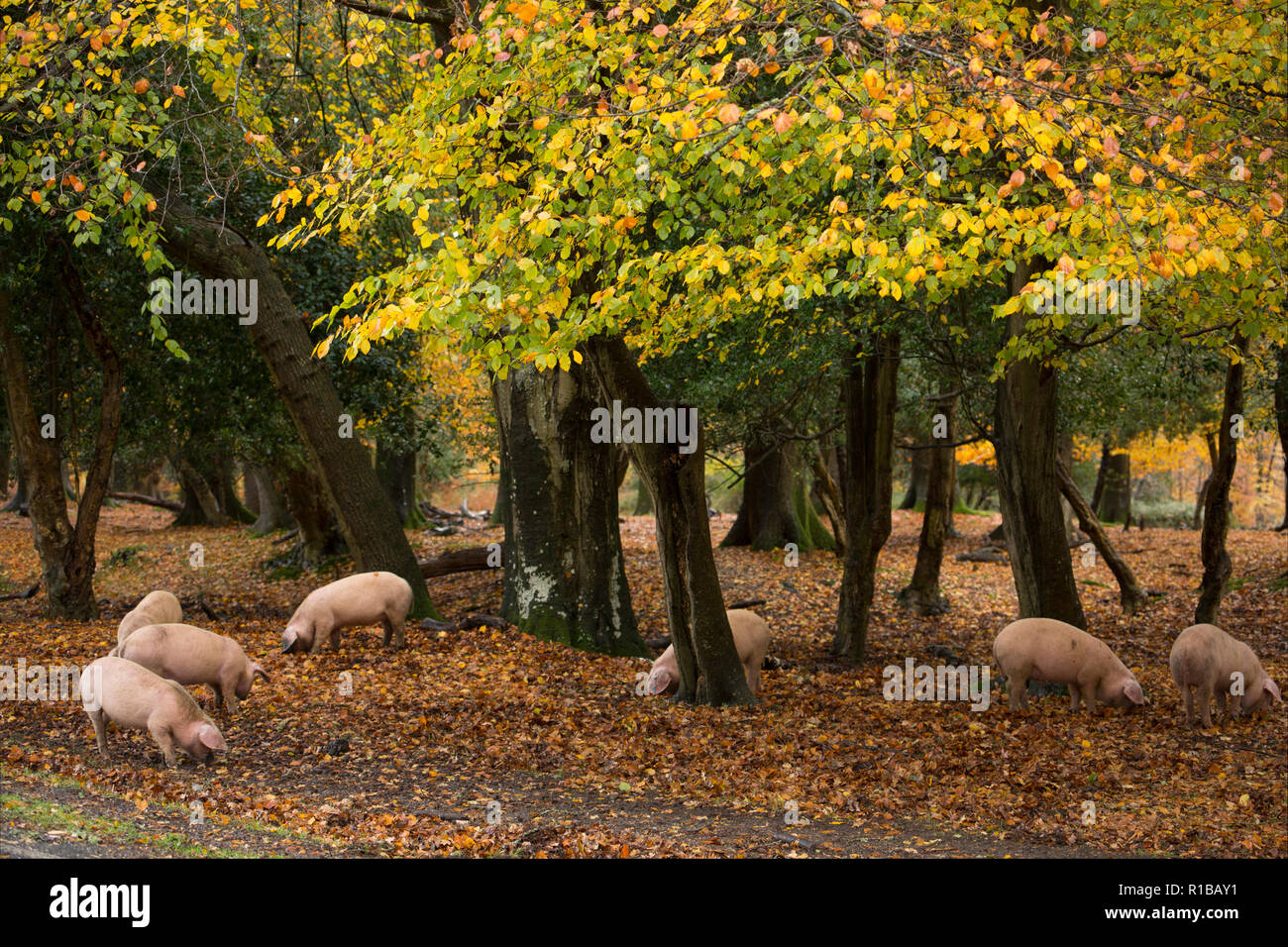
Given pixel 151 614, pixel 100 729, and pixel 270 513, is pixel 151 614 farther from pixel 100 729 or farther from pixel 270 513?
Result: pixel 270 513

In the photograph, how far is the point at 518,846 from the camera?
6.74 metres

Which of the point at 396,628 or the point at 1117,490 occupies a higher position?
the point at 1117,490

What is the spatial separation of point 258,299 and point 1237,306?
11.7 metres

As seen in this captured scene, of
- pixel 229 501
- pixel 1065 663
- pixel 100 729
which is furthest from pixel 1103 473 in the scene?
pixel 100 729

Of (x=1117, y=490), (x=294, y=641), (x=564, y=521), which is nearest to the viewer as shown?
(x=294, y=641)

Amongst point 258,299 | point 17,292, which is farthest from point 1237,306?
point 17,292

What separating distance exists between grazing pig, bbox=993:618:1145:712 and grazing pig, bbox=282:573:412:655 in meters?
7.15

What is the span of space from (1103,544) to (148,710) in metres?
→ 15.6

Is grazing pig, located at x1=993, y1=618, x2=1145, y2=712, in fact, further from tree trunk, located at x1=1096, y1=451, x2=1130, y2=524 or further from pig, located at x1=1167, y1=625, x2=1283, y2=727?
tree trunk, located at x1=1096, y1=451, x2=1130, y2=524


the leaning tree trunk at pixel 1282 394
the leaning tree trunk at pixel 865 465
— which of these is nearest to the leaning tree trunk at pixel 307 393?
the leaning tree trunk at pixel 865 465

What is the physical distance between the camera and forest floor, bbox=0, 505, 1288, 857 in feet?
22.9

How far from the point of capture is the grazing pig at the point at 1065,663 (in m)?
11.0

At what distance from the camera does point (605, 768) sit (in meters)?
9.16

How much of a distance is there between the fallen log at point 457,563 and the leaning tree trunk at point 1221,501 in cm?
1167
